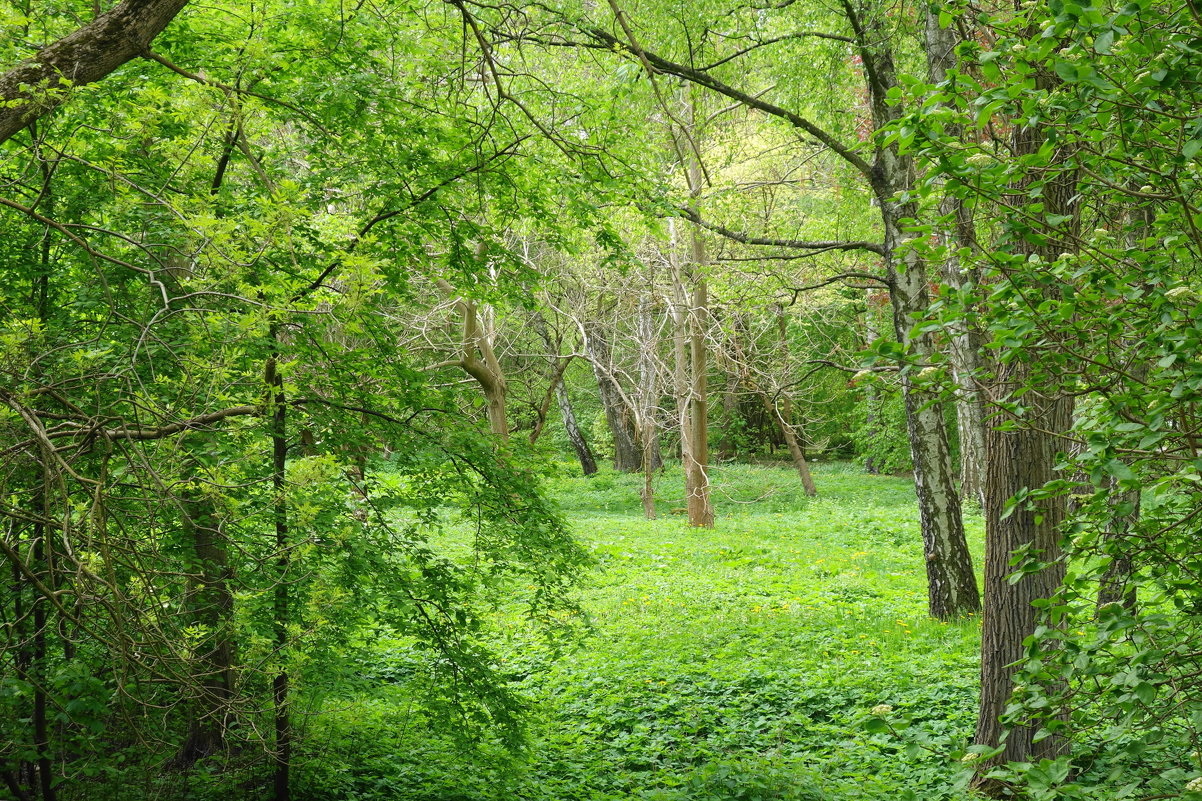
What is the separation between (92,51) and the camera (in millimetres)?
3021

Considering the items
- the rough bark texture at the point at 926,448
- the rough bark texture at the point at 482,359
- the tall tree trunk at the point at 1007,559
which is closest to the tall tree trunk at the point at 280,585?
the tall tree trunk at the point at 1007,559

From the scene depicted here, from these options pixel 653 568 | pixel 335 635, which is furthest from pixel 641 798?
pixel 653 568

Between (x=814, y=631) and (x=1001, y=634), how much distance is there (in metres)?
3.96

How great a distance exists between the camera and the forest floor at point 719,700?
18.6 feet

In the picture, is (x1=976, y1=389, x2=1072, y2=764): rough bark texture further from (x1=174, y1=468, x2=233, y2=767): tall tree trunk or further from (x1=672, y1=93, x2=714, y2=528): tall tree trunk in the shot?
(x1=672, y1=93, x2=714, y2=528): tall tree trunk

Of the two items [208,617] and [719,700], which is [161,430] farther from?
[719,700]

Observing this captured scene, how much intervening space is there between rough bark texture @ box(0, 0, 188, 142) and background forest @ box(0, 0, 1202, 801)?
0.5 inches

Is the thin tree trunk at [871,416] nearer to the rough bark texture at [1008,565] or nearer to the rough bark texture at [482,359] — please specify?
the rough bark texture at [482,359]

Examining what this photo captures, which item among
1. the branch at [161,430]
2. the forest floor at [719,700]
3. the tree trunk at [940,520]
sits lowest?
the forest floor at [719,700]

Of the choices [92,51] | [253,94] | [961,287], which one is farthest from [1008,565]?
[92,51]

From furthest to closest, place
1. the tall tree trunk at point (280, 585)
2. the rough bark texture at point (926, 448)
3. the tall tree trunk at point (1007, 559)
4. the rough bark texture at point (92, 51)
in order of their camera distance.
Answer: the rough bark texture at point (926, 448) → the tall tree trunk at point (1007, 559) → the tall tree trunk at point (280, 585) → the rough bark texture at point (92, 51)

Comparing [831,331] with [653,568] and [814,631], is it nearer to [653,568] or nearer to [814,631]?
[653,568]

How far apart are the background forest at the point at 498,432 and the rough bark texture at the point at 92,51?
0.01m

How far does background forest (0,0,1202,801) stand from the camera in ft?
7.63
